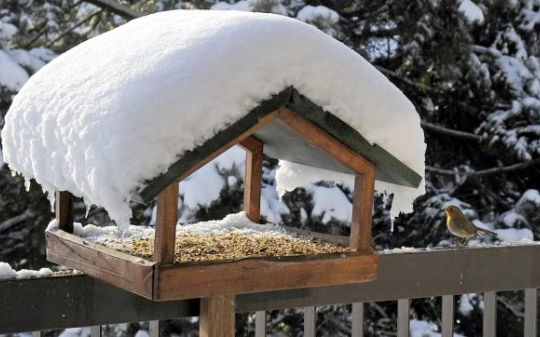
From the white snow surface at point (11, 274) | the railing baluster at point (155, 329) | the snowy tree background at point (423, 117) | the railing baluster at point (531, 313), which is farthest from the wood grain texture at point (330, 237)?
the snowy tree background at point (423, 117)

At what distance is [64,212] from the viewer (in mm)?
2170

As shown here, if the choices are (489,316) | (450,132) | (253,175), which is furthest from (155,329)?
(450,132)

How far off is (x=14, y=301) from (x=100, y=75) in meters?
0.63

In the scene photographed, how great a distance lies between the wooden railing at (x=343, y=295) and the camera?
2.02 m

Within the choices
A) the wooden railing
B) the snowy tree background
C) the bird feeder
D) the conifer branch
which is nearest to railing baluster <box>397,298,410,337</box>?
the wooden railing

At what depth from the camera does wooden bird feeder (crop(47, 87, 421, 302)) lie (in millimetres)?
1642

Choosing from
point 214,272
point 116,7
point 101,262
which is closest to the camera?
point 214,272

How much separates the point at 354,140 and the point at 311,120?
114 millimetres

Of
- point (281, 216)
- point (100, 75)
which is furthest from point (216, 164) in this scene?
point (100, 75)

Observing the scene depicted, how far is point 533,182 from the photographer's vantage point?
7043 mm

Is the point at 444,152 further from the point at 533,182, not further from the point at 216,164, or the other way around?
the point at 216,164

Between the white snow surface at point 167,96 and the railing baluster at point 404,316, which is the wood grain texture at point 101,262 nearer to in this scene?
the white snow surface at point 167,96

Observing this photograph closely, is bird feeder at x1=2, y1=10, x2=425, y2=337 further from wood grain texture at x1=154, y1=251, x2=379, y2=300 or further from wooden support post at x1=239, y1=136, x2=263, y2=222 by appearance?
wooden support post at x1=239, y1=136, x2=263, y2=222

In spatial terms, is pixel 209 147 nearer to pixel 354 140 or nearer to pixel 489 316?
pixel 354 140
